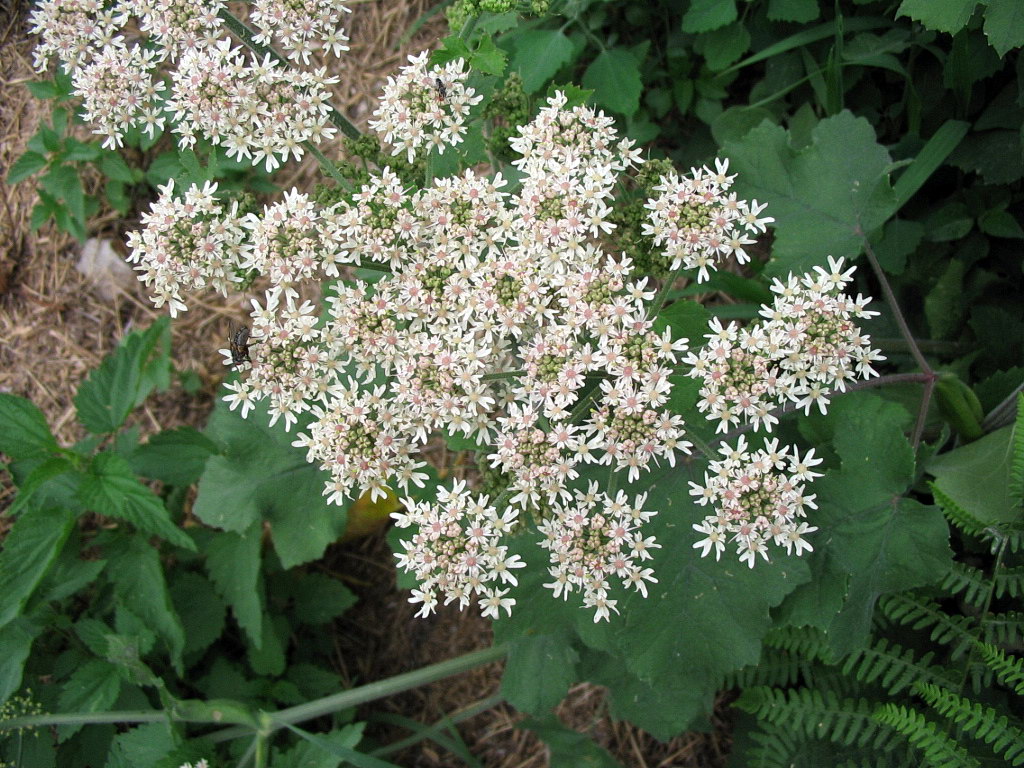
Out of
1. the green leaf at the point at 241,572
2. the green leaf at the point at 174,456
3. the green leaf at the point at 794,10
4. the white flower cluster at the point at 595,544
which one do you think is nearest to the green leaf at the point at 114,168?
the green leaf at the point at 174,456

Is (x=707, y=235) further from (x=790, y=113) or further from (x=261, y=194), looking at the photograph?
(x=261, y=194)

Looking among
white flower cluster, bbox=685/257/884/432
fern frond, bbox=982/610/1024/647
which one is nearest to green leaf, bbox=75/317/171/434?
white flower cluster, bbox=685/257/884/432

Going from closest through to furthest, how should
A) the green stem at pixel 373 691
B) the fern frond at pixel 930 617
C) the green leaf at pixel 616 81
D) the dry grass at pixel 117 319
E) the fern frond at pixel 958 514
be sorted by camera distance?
the fern frond at pixel 958 514 < the fern frond at pixel 930 617 < the green stem at pixel 373 691 < the green leaf at pixel 616 81 < the dry grass at pixel 117 319

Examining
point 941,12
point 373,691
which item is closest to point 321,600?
point 373,691

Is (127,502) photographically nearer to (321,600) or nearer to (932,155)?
(321,600)

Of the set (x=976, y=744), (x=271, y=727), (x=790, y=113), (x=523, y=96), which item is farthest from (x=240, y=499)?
(x=790, y=113)

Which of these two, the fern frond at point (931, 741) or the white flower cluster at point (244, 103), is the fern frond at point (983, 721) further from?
the white flower cluster at point (244, 103)
